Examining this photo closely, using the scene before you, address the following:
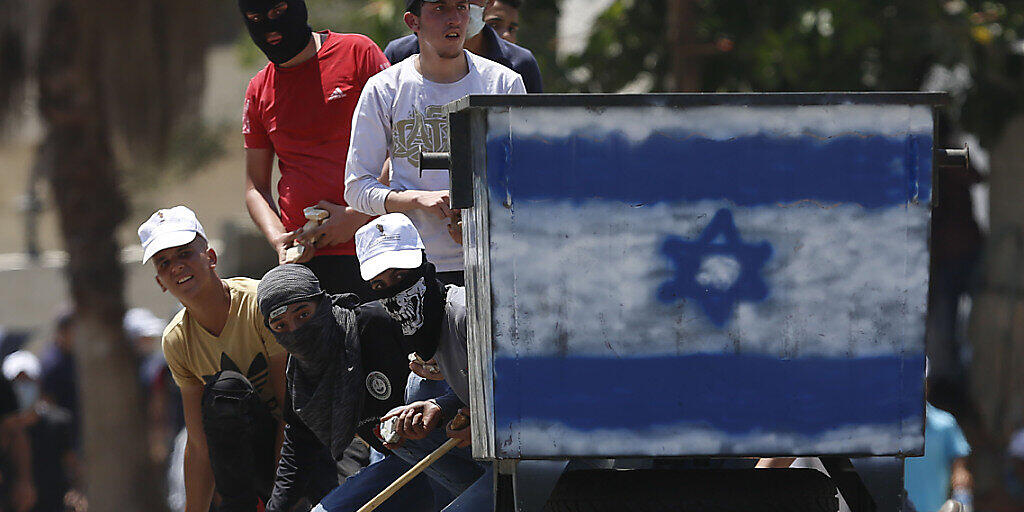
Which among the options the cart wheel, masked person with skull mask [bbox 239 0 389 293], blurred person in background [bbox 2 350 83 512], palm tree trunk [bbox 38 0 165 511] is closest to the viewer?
the cart wheel

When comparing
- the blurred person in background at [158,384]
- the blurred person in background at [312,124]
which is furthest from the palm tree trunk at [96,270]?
the blurred person in background at [312,124]

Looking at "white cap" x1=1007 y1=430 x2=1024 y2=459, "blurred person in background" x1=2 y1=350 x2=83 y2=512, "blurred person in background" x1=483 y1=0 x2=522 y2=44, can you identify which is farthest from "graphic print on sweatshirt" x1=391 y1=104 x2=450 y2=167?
A: "white cap" x1=1007 y1=430 x2=1024 y2=459

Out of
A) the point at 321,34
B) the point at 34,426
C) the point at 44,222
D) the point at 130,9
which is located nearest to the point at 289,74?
the point at 321,34

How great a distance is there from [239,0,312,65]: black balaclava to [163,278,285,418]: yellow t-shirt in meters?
A: 0.85

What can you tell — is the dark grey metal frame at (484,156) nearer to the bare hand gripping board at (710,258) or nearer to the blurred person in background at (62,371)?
the bare hand gripping board at (710,258)

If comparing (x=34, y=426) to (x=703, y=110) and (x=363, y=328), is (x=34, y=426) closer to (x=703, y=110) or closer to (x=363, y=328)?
(x=363, y=328)

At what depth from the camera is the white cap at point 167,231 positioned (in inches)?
180

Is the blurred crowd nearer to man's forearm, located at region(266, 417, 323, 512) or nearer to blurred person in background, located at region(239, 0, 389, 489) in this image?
blurred person in background, located at region(239, 0, 389, 489)

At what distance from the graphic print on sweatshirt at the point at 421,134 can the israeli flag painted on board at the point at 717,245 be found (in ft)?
3.99

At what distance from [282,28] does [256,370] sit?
1132 millimetres

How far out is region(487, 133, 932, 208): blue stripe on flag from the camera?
323 cm

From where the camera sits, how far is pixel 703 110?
3.22 metres

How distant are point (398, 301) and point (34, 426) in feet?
19.4

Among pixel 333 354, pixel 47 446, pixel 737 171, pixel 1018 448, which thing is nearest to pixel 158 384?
pixel 47 446
